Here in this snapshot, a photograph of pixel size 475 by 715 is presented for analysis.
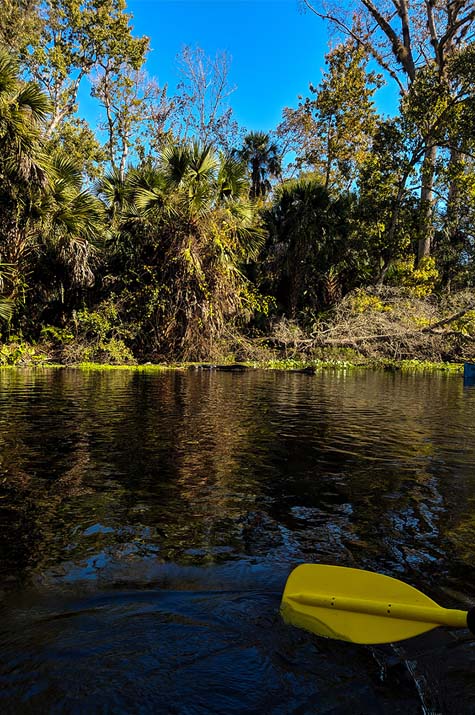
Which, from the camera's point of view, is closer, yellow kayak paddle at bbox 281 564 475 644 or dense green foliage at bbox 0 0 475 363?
yellow kayak paddle at bbox 281 564 475 644

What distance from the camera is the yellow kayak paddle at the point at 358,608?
7.48ft

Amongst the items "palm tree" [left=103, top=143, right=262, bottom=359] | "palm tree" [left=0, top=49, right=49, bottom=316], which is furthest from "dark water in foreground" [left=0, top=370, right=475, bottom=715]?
"palm tree" [left=103, top=143, right=262, bottom=359]

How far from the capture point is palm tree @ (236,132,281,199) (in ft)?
89.6

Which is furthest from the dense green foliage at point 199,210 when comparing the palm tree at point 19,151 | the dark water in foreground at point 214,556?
the dark water in foreground at point 214,556

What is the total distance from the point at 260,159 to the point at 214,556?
2696 centimetres

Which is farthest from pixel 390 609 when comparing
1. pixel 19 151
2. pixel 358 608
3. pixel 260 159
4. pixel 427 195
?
pixel 260 159

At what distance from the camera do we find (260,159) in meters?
27.7

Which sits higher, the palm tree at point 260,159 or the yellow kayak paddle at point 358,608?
the palm tree at point 260,159

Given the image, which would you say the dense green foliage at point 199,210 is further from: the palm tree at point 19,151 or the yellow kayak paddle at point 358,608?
the yellow kayak paddle at point 358,608

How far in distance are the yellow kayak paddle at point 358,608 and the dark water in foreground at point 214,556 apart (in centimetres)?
12

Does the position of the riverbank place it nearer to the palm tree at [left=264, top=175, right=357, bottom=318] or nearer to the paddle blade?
the palm tree at [left=264, top=175, right=357, bottom=318]

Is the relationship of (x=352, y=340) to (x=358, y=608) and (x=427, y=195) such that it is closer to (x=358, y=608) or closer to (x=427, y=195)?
(x=427, y=195)

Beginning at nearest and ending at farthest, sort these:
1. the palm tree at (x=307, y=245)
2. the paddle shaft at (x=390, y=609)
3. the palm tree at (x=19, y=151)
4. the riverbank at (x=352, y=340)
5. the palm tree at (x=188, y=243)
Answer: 1. the paddle shaft at (x=390, y=609)
2. the palm tree at (x=19, y=151)
3. the palm tree at (x=188, y=243)
4. the riverbank at (x=352, y=340)
5. the palm tree at (x=307, y=245)

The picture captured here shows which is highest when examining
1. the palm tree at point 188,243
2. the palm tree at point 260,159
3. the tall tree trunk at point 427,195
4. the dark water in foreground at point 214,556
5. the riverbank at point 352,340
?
the palm tree at point 260,159
